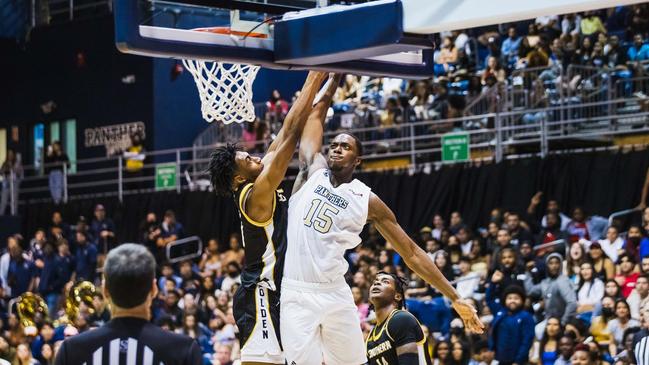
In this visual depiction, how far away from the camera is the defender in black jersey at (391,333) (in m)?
9.60

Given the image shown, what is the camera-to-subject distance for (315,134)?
856 cm

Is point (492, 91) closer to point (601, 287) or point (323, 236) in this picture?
point (601, 287)

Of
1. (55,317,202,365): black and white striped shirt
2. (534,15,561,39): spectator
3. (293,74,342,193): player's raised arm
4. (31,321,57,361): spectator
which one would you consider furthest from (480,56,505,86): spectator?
(55,317,202,365): black and white striped shirt

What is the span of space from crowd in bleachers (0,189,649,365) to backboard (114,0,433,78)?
3.28m

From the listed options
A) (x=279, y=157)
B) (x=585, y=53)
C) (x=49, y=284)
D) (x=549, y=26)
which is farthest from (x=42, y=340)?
(x=279, y=157)

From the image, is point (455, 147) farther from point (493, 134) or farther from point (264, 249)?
point (264, 249)

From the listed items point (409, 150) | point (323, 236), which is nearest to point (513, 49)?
point (409, 150)

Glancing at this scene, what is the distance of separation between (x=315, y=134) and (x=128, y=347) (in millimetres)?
3988

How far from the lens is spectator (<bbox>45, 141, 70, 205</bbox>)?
1044 inches

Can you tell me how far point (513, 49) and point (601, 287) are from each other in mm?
7490

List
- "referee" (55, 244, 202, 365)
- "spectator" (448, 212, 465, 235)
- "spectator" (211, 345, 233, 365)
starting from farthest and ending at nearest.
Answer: "spectator" (448, 212, 465, 235), "spectator" (211, 345, 233, 365), "referee" (55, 244, 202, 365)

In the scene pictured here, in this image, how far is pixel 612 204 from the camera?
17.5 meters

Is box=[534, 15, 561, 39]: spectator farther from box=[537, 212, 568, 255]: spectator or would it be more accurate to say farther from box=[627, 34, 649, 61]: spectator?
box=[537, 212, 568, 255]: spectator

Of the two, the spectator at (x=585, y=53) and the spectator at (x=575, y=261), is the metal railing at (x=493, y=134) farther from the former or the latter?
the spectator at (x=575, y=261)
